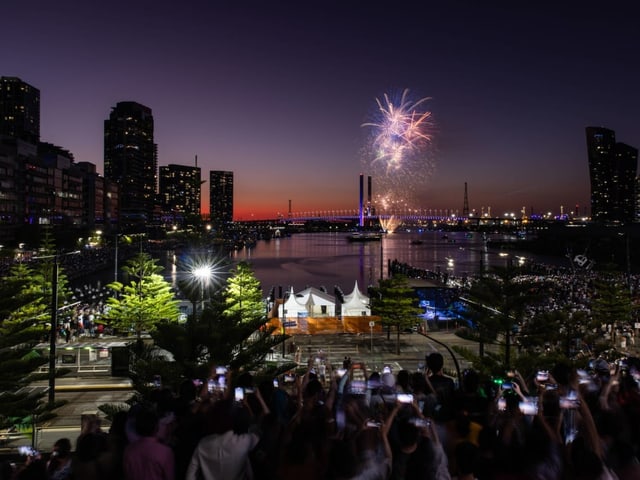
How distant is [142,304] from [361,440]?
63.3 feet

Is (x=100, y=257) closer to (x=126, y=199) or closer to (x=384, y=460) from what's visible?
(x=384, y=460)

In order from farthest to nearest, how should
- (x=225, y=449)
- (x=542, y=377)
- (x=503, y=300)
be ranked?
1. (x=503, y=300)
2. (x=542, y=377)
3. (x=225, y=449)

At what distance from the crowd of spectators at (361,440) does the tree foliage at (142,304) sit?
685 inches

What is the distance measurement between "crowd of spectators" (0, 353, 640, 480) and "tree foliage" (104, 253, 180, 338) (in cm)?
1740

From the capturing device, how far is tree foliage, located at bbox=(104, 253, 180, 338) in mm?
20484

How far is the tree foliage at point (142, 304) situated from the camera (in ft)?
67.2

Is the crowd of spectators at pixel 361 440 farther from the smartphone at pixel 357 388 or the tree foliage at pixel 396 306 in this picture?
the tree foliage at pixel 396 306

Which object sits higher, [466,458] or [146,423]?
[146,423]

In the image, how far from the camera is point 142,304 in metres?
20.6

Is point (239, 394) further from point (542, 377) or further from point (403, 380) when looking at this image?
point (542, 377)

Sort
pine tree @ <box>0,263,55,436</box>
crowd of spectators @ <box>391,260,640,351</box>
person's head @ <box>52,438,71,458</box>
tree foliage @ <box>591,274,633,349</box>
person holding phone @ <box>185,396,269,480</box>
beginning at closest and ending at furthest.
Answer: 1. person holding phone @ <box>185,396,269,480</box>
2. person's head @ <box>52,438,71,458</box>
3. pine tree @ <box>0,263,55,436</box>
4. crowd of spectators @ <box>391,260,640,351</box>
5. tree foliage @ <box>591,274,633,349</box>

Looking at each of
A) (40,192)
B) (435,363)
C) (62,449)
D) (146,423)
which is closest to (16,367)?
(62,449)

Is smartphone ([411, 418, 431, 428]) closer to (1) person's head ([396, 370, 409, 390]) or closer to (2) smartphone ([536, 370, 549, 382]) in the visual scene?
(1) person's head ([396, 370, 409, 390])

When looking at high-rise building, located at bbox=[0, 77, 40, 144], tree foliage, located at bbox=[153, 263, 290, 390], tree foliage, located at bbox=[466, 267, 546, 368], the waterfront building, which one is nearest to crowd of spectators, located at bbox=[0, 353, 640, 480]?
tree foliage, located at bbox=[153, 263, 290, 390]
